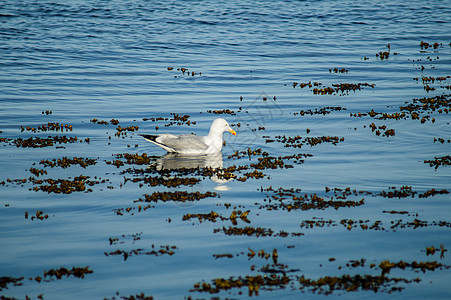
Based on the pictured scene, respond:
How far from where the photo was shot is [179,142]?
650 inches

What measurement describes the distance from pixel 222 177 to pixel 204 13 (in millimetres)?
45310

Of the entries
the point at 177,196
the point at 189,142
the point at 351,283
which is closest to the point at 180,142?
the point at 189,142

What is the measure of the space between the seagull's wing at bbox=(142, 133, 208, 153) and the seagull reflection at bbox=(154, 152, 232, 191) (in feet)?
0.66

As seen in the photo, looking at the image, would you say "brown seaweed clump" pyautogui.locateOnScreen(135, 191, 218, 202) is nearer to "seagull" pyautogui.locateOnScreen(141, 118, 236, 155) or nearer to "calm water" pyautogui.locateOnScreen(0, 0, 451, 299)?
"calm water" pyautogui.locateOnScreen(0, 0, 451, 299)

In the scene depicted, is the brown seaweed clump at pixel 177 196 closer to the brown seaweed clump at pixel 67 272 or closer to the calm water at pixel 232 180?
the calm water at pixel 232 180

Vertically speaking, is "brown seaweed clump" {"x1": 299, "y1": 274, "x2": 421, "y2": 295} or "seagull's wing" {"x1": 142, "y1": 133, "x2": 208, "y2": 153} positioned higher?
"seagull's wing" {"x1": 142, "y1": 133, "x2": 208, "y2": 153}

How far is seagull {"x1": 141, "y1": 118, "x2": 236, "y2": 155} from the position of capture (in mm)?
16562

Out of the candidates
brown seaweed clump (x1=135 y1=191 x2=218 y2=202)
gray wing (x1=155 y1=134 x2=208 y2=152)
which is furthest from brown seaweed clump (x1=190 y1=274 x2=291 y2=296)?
gray wing (x1=155 y1=134 x2=208 y2=152)

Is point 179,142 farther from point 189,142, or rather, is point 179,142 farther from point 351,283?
point 351,283

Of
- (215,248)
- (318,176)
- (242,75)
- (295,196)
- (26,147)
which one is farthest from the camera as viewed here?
(242,75)

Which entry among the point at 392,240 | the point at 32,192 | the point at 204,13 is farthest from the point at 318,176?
the point at 204,13

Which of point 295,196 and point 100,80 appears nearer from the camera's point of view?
point 295,196

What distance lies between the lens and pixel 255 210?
1159cm

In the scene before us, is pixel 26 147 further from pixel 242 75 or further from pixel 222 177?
pixel 242 75
